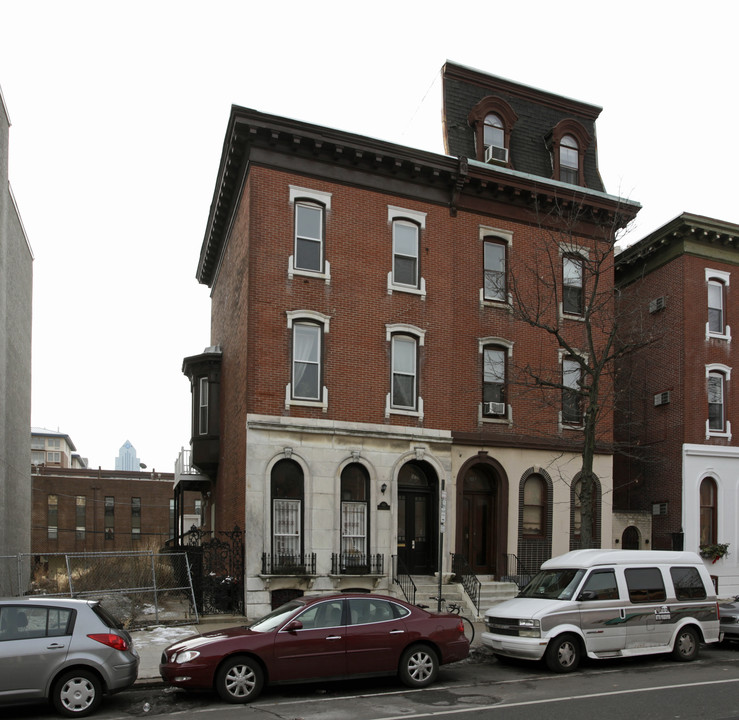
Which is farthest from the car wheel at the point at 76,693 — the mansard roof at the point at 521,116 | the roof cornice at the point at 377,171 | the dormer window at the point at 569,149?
the dormer window at the point at 569,149

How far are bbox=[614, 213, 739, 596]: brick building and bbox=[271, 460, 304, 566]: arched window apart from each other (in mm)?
11187

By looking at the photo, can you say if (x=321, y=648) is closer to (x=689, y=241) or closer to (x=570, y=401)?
(x=570, y=401)

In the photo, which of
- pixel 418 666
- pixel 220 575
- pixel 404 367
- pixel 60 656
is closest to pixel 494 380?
pixel 404 367

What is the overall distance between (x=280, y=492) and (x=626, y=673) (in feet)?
31.8

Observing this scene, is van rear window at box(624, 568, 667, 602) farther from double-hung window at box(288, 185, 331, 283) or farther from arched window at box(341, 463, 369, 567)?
double-hung window at box(288, 185, 331, 283)

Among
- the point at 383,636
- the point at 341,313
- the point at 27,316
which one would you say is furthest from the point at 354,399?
the point at 27,316

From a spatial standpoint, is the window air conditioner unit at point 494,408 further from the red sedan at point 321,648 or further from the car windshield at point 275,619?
the car windshield at point 275,619

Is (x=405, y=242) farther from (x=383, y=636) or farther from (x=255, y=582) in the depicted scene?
(x=383, y=636)

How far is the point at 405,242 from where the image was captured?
2336cm

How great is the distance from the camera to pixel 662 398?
27.4m

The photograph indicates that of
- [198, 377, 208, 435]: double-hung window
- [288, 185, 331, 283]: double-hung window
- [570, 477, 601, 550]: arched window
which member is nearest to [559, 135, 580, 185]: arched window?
[288, 185, 331, 283]: double-hung window

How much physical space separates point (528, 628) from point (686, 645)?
11.4 feet

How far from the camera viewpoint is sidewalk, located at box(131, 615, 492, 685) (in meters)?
13.6

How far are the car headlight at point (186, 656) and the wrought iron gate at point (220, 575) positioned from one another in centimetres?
798
